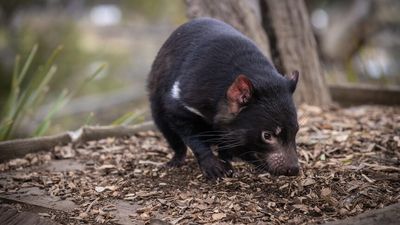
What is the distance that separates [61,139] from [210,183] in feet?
4.59

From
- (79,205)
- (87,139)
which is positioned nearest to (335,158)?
(79,205)

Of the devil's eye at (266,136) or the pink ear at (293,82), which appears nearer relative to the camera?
the devil's eye at (266,136)

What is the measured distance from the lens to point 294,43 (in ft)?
15.7

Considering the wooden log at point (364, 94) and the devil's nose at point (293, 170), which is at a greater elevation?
the devil's nose at point (293, 170)

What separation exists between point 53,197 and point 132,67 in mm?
9088

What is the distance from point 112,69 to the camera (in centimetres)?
1105

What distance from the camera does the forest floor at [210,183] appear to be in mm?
2570

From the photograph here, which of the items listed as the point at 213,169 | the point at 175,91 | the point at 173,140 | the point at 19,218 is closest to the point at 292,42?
the point at 173,140

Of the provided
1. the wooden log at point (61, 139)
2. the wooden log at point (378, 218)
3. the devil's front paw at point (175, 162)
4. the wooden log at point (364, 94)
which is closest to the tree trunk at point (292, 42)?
the wooden log at point (364, 94)

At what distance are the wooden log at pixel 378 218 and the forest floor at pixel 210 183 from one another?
0.68ft

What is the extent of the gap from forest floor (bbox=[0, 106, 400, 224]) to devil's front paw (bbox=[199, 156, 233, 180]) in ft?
0.14

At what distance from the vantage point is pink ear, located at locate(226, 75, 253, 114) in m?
2.71

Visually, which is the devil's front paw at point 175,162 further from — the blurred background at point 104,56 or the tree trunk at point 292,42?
the blurred background at point 104,56

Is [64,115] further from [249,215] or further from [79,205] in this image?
[249,215]
